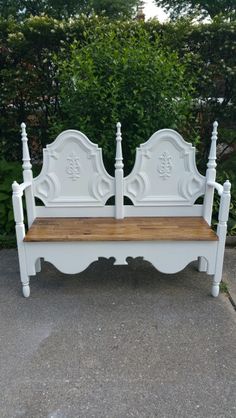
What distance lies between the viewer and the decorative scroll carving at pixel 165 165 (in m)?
2.88

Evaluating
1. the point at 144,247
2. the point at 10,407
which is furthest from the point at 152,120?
the point at 10,407

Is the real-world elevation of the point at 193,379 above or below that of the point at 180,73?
below

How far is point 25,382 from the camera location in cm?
196

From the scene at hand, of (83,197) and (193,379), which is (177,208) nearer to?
(83,197)

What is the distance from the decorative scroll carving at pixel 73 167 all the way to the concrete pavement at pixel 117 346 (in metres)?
0.92

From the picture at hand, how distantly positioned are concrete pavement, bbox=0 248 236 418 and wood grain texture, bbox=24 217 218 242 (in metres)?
0.54

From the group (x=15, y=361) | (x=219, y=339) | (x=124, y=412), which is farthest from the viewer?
(x=219, y=339)

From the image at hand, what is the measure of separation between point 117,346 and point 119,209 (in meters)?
1.16

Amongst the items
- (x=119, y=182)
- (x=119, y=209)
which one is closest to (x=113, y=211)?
(x=119, y=209)

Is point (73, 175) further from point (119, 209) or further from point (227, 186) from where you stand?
point (227, 186)

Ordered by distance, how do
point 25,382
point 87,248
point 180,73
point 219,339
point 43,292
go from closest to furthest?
1. point 25,382
2. point 219,339
3. point 87,248
4. point 43,292
5. point 180,73

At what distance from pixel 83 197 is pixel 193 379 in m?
1.66

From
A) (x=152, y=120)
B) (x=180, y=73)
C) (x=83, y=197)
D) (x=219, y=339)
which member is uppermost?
(x=180, y=73)

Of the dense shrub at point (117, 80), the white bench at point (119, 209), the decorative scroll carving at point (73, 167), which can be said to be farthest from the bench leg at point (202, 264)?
the decorative scroll carving at point (73, 167)
